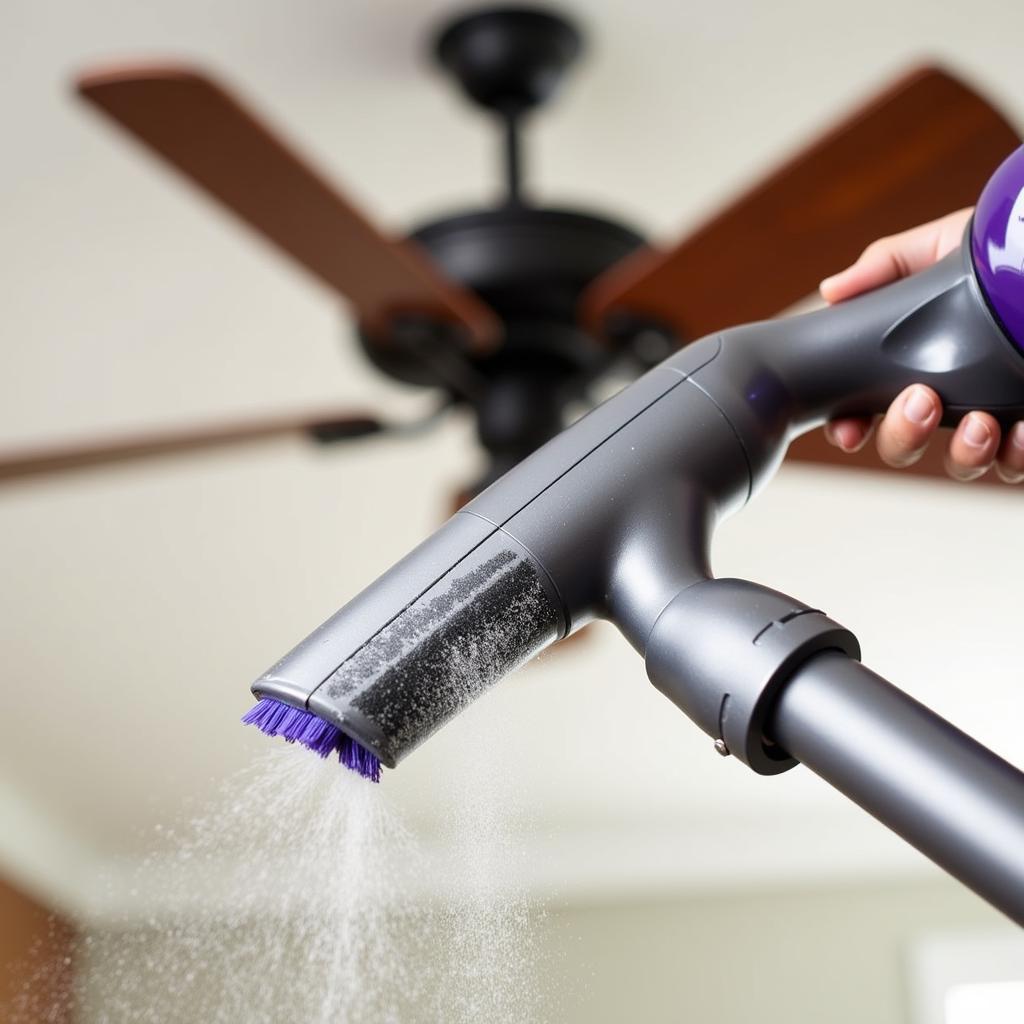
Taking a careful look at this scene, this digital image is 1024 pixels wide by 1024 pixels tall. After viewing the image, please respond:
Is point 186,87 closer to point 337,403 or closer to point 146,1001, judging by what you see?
point 146,1001

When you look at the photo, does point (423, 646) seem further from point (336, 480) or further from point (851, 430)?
point (336, 480)

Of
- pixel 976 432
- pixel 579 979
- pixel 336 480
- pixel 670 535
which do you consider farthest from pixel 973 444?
pixel 336 480

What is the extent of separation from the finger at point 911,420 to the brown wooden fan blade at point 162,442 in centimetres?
103

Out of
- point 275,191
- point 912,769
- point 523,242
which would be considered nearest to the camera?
point 912,769

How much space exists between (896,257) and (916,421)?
13 centimetres

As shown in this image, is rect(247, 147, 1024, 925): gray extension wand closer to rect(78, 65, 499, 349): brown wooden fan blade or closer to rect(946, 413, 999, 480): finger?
rect(946, 413, 999, 480): finger

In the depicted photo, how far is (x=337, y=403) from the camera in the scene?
238cm

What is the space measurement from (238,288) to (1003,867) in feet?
6.17

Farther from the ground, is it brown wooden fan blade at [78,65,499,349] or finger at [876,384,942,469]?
finger at [876,384,942,469]

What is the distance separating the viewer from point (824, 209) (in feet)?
3.78

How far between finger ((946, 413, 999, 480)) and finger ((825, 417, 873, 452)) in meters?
0.03

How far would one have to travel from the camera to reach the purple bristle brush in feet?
1.24

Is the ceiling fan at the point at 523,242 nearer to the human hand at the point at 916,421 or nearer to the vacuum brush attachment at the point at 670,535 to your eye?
the human hand at the point at 916,421

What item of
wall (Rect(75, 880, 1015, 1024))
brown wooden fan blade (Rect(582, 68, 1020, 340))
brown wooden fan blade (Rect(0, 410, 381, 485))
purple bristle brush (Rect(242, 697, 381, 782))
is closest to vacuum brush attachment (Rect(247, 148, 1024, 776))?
purple bristle brush (Rect(242, 697, 381, 782))
